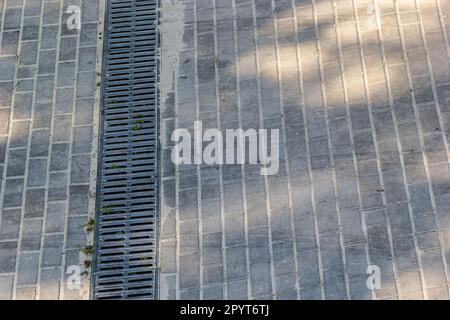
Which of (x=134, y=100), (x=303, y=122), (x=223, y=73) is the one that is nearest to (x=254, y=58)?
(x=223, y=73)

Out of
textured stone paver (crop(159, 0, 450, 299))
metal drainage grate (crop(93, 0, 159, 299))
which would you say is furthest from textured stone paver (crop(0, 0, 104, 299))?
textured stone paver (crop(159, 0, 450, 299))

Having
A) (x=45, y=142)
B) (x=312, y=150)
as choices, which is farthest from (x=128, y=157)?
(x=312, y=150)

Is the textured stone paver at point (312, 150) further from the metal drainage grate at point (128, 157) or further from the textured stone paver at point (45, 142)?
the textured stone paver at point (45, 142)

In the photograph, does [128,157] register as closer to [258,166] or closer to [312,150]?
[258,166]

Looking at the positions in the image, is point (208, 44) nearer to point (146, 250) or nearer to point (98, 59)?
point (98, 59)

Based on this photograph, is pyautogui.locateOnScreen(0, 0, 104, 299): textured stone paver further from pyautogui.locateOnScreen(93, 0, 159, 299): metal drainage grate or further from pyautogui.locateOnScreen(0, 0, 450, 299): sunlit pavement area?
pyautogui.locateOnScreen(93, 0, 159, 299): metal drainage grate
